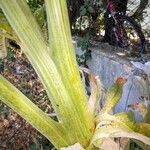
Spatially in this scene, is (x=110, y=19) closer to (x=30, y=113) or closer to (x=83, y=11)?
(x=83, y=11)

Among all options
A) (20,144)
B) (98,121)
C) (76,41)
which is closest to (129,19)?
(76,41)

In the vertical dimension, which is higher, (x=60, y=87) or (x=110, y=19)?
(x=60, y=87)

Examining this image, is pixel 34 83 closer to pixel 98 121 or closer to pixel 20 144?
pixel 20 144

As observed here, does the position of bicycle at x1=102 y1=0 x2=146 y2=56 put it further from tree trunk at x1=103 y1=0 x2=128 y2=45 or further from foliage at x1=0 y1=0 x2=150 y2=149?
foliage at x1=0 y1=0 x2=150 y2=149

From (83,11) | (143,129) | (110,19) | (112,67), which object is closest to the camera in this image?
(143,129)

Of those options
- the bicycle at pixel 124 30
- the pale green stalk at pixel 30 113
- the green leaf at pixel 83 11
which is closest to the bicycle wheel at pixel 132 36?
the bicycle at pixel 124 30

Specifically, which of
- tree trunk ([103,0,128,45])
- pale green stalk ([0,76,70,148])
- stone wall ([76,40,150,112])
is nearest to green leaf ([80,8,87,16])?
tree trunk ([103,0,128,45])

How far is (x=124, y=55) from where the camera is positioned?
10.1 ft

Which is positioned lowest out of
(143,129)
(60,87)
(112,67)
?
(112,67)

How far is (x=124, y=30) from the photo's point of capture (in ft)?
10.5

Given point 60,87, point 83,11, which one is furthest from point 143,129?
point 83,11

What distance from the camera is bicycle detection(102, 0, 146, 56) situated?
3.12m

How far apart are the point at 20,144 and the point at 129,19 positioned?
1.21 meters

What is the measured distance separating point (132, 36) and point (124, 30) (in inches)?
3.5
